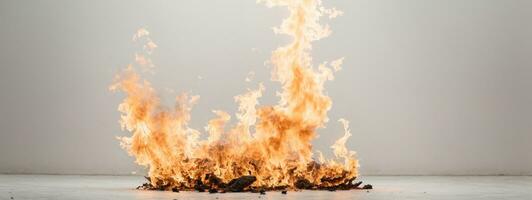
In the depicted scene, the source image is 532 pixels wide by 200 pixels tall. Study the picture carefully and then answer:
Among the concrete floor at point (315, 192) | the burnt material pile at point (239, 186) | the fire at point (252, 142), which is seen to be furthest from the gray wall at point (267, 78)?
the burnt material pile at point (239, 186)

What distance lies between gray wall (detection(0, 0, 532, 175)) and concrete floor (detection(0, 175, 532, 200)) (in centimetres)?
205

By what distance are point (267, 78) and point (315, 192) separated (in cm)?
461

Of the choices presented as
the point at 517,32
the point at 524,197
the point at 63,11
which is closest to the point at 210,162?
the point at 524,197

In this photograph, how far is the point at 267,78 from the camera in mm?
14164

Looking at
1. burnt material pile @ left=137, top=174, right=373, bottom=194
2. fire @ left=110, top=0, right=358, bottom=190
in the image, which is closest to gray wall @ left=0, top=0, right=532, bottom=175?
fire @ left=110, top=0, right=358, bottom=190

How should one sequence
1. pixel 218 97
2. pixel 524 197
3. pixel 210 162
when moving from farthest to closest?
1. pixel 218 97
2. pixel 210 162
3. pixel 524 197

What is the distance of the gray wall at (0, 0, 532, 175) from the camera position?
14289 millimetres

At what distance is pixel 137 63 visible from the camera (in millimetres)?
14312

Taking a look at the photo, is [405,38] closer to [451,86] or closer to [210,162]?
[451,86]

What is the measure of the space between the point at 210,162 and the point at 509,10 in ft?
22.0

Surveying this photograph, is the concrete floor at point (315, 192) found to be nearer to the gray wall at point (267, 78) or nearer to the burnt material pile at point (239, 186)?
the burnt material pile at point (239, 186)

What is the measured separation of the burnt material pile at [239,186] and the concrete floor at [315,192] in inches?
11.1

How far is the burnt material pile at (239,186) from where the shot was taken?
9758 millimetres

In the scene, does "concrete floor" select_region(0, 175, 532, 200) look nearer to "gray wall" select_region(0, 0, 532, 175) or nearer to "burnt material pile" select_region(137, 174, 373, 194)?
"burnt material pile" select_region(137, 174, 373, 194)
